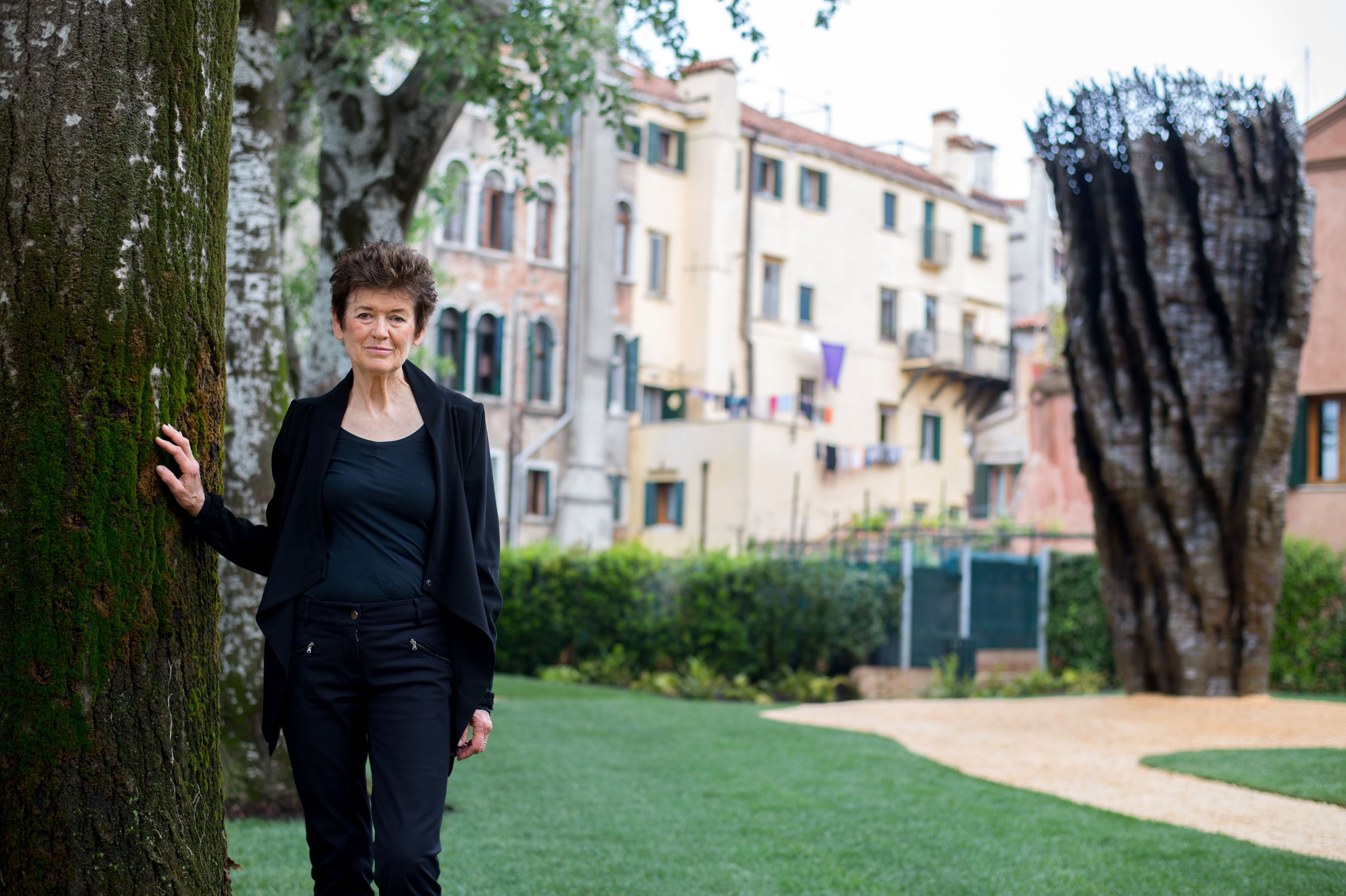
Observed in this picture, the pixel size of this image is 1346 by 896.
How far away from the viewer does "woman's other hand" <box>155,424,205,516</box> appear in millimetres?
3363

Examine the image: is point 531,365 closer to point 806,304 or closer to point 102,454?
point 806,304

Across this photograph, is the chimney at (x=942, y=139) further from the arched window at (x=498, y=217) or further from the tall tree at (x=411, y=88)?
the tall tree at (x=411, y=88)

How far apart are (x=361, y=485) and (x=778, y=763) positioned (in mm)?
6745

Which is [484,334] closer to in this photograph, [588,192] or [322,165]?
[588,192]

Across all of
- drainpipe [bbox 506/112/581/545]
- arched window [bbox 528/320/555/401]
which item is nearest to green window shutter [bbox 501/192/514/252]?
drainpipe [bbox 506/112/581/545]

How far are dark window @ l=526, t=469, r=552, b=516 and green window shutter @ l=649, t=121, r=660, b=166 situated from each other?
29.1 ft

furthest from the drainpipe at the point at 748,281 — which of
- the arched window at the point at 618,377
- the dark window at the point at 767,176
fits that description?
the arched window at the point at 618,377

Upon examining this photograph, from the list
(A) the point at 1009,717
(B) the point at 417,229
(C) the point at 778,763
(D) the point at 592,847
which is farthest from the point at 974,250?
(D) the point at 592,847

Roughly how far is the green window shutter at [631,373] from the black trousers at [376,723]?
100.0ft

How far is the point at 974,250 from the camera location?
145ft

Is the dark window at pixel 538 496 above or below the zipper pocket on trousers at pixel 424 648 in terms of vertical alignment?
above

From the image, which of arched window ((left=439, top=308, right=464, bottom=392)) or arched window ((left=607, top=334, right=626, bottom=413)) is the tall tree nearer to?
arched window ((left=439, top=308, right=464, bottom=392))

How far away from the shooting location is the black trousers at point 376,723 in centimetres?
345

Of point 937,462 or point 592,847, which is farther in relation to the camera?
point 937,462
